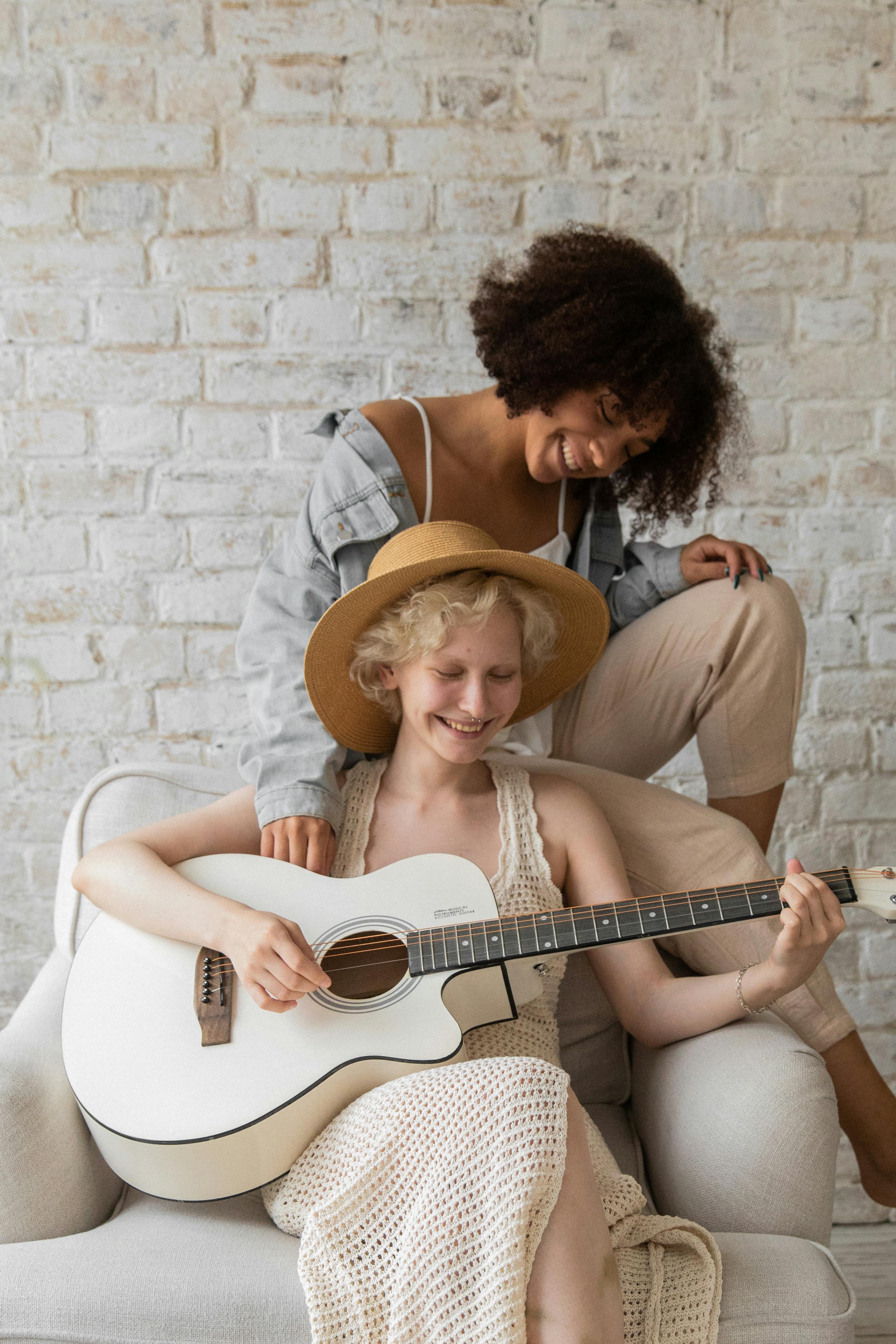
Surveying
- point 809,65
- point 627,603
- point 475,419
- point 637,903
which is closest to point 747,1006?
point 637,903

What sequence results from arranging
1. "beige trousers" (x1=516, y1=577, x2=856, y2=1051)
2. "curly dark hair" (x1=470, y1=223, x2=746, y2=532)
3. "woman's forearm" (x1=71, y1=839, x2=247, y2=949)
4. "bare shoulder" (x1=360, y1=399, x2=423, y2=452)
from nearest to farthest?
"woman's forearm" (x1=71, y1=839, x2=247, y2=949) < "beige trousers" (x1=516, y1=577, x2=856, y2=1051) < "curly dark hair" (x1=470, y1=223, x2=746, y2=532) < "bare shoulder" (x1=360, y1=399, x2=423, y2=452)

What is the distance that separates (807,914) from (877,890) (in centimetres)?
8

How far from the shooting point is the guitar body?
1.09 metres

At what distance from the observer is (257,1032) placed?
1151mm

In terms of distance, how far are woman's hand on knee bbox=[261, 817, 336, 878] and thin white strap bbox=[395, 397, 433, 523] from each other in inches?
22.4

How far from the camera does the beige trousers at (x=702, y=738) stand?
1.43 meters

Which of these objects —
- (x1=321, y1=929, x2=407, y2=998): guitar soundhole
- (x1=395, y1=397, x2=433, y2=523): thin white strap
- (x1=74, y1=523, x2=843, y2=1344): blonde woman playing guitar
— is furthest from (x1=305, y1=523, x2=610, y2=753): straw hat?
(x1=321, y1=929, x2=407, y2=998): guitar soundhole

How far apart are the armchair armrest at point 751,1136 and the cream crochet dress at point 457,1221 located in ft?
0.39

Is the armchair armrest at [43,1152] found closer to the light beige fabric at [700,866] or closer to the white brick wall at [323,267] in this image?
the light beige fabric at [700,866]

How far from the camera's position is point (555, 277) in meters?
1.61

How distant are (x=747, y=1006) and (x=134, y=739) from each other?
4.45 feet

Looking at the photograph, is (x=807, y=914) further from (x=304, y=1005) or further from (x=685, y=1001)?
(x=304, y=1005)

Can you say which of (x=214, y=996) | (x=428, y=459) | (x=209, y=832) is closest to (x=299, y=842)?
(x=209, y=832)

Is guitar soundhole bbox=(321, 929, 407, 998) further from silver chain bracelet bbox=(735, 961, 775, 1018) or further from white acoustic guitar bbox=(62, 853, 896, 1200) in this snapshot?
silver chain bracelet bbox=(735, 961, 775, 1018)
